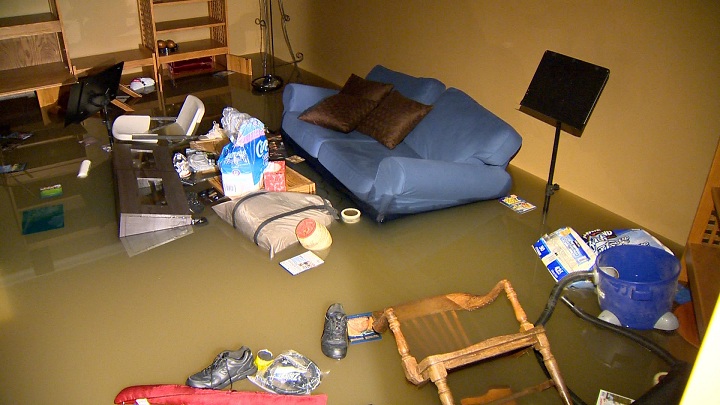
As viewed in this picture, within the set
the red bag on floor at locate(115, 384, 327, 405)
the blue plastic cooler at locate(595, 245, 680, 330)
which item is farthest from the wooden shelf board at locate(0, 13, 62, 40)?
the blue plastic cooler at locate(595, 245, 680, 330)

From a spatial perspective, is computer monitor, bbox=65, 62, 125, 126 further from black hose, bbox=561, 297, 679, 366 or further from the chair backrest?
black hose, bbox=561, 297, 679, 366

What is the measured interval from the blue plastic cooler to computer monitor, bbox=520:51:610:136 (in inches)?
31.1

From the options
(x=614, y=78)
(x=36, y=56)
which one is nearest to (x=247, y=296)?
(x=614, y=78)

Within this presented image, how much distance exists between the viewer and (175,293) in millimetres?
3217

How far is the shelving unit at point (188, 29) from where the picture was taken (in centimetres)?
618

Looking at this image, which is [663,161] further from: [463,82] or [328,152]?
[328,152]

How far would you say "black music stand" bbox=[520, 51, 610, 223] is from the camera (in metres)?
3.43

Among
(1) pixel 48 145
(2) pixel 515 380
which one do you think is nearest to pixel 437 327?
(2) pixel 515 380

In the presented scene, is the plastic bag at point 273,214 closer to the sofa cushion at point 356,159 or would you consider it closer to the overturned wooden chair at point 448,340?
the sofa cushion at point 356,159

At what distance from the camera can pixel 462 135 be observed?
13.4 feet

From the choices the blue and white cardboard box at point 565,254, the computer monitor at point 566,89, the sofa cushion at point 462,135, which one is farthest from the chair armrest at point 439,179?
the blue and white cardboard box at point 565,254

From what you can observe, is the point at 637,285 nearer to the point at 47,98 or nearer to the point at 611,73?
the point at 611,73

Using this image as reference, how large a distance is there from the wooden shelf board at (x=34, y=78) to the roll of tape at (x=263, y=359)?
12.8 feet

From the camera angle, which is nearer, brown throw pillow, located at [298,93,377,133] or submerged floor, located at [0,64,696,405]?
submerged floor, located at [0,64,696,405]
